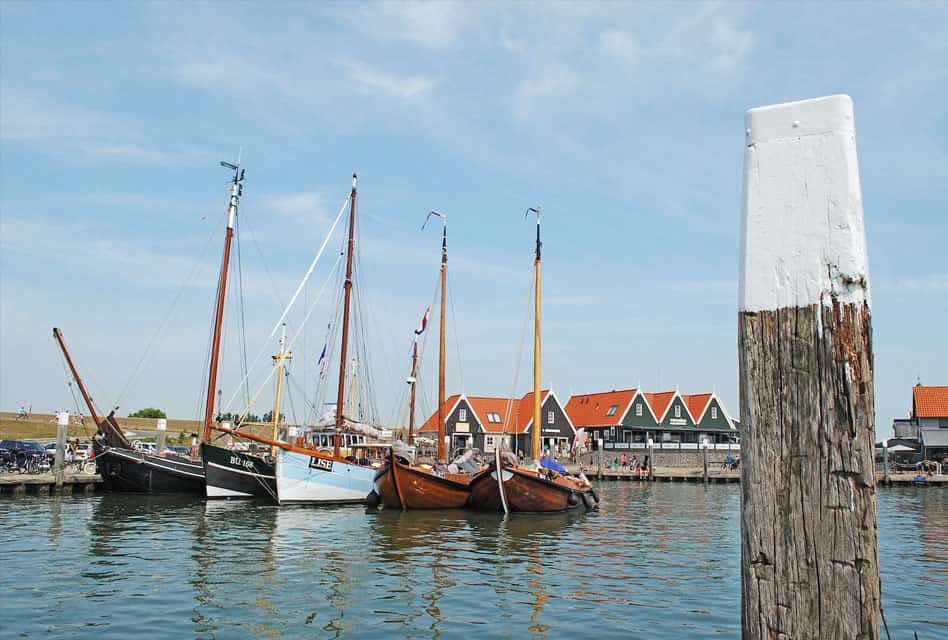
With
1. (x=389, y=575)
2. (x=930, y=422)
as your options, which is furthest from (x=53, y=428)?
(x=930, y=422)

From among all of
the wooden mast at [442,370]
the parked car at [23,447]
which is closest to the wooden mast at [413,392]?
the wooden mast at [442,370]

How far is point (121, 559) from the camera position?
17328 mm

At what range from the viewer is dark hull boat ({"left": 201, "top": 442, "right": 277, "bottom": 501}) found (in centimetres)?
3275

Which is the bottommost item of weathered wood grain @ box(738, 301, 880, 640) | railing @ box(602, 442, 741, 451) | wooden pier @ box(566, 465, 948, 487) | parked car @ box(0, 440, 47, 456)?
wooden pier @ box(566, 465, 948, 487)

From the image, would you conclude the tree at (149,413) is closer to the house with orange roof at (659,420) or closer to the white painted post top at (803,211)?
the house with orange roof at (659,420)

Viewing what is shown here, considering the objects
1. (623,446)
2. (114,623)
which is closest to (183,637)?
(114,623)

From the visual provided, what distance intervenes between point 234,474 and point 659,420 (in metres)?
48.6

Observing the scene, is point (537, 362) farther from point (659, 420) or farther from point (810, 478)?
point (659, 420)

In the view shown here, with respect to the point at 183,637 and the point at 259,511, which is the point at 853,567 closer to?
the point at 183,637

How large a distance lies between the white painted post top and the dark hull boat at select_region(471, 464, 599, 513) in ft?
83.2

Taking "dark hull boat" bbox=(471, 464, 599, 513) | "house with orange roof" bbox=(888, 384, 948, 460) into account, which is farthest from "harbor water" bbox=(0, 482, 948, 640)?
"house with orange roof" bbox=(888, 384, 948, 460)

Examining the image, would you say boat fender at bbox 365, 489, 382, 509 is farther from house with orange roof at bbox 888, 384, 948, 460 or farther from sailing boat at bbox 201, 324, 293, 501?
house with orange roof at bbox 888, 384, 948, 460

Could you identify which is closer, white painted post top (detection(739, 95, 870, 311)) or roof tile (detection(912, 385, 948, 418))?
white painted post top (detection(739, 95, 870, 311))

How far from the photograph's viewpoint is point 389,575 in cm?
1577
